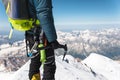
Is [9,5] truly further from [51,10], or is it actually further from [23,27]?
[51,10]

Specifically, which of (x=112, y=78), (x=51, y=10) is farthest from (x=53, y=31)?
(x=112, y=78)

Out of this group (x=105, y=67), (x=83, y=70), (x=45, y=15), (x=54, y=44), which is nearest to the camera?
(x=45, y=15)

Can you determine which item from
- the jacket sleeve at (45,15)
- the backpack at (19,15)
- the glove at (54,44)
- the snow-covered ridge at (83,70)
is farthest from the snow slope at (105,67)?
the jacket sleeve at (45,15)

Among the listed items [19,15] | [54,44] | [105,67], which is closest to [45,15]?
[19,15]

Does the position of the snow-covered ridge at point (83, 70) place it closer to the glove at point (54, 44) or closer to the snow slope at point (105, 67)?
the snow slope at point (105, 67)

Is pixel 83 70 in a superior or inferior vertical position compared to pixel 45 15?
inferior

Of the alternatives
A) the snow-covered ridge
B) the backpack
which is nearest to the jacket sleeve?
the backpack

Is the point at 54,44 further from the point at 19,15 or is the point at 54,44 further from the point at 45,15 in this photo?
the point at 19,15
